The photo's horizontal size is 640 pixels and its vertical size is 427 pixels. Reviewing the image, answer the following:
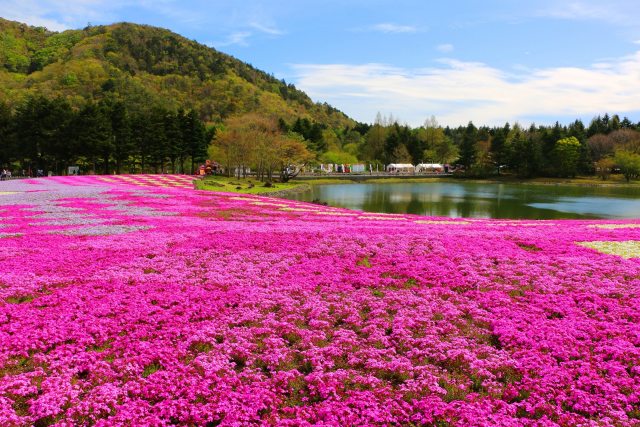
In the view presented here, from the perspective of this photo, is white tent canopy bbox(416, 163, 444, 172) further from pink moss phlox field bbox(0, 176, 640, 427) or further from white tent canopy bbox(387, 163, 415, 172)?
pink moss phlox field bbox(0, 176, 640, 427)

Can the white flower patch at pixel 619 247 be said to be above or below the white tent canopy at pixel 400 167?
below

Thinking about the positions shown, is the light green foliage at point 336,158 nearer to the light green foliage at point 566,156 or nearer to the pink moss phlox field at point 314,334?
the light green foliage at point 566,156

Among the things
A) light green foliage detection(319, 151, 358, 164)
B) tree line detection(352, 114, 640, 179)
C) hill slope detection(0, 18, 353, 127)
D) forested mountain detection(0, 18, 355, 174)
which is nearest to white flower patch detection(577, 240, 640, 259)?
forested mountain detection(0, 18, 355, 174)

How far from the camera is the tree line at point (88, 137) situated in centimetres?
7681

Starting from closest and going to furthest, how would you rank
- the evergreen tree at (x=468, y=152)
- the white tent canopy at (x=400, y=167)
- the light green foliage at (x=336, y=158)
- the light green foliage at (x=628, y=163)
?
the light green foliage at (x=628, y=163)
the evergreen tree at (x=468, y=152)
the light green foliage at (x=336, y=158)
the white tent canopy at (x=400, y=167)

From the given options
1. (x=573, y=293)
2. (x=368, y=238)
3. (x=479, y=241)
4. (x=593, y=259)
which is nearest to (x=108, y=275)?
(x=368, y=238)

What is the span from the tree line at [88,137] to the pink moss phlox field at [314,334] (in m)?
68.1

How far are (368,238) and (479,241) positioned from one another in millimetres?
4831

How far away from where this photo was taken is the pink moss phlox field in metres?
6.89

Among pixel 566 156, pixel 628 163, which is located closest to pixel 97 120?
pixel 566 156

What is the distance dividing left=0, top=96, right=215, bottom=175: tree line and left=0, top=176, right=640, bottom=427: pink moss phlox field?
68.1 meters

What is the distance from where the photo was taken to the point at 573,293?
12.2m

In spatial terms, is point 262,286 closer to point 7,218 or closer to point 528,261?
point 528,261

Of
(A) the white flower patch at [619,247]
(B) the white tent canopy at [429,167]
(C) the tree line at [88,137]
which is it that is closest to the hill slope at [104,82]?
(C) the tree line at [88,137]
